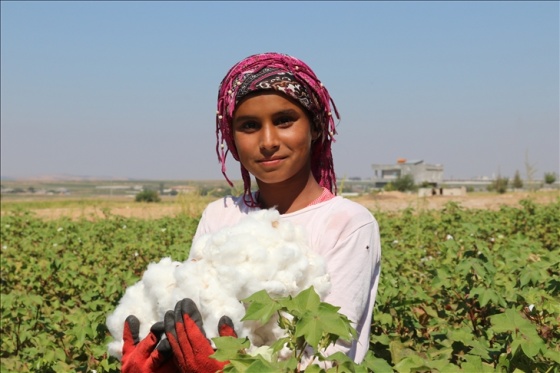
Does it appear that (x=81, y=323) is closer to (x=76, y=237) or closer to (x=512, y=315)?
(x=512, y=315)

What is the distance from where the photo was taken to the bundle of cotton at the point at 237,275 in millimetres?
1586

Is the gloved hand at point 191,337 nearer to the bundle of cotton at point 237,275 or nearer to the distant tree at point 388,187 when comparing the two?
the bundle of cotton at point 237,275

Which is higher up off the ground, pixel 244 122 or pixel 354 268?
pixel 244 122

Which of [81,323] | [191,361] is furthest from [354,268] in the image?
[81,323]

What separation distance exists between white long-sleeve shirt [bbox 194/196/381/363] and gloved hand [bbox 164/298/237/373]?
0.28 m

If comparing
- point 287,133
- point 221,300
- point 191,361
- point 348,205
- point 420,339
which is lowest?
point 420,339

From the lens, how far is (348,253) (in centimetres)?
181

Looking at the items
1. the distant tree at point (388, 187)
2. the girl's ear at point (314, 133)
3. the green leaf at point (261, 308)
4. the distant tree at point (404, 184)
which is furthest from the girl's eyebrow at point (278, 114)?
the distant tree at point (404, 184)

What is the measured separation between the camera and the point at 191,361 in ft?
5.12

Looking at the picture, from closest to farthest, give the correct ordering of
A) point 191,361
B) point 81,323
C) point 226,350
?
1. point 226,350
2. point 191,361
3. point 81,323

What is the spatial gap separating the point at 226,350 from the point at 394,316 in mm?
1704

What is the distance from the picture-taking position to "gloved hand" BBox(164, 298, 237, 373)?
1.56 meters

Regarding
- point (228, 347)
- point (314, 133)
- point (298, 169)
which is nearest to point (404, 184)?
point (314, 133)

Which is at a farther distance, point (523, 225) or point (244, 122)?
point (523, 225)
